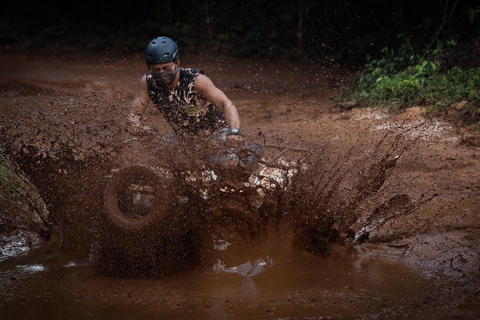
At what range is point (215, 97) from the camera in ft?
15.7

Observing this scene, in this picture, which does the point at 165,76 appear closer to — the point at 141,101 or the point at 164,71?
the point at 164,71

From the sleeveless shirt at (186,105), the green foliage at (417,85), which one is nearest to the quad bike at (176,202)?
the sleeveless shirt at (186,105)

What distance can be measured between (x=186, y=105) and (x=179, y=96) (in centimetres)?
10

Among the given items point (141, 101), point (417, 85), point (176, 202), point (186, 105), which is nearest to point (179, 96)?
point (186, 105)

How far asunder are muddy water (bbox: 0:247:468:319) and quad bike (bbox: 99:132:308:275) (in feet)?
0.65

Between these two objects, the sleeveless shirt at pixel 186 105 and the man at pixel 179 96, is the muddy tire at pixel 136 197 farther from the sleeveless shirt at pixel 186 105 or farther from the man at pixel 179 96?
the sleeveless shirt at pixel 186 105

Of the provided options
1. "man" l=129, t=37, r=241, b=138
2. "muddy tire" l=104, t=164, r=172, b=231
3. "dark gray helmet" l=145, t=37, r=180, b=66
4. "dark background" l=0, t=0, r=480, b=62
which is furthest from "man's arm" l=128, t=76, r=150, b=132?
"dark background" l=0, t=0, r=480, b=62

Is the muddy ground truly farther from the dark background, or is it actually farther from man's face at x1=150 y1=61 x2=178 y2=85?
the dark background

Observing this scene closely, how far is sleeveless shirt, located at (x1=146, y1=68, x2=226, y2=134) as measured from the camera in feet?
16.0

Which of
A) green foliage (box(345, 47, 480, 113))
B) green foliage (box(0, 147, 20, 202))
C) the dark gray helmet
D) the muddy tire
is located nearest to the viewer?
the muddy tire

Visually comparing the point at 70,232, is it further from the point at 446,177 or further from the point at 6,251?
the point at 446,177

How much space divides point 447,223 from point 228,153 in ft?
6.25

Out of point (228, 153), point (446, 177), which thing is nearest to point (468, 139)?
point (446, 177)

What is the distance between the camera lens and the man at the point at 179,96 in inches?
183
